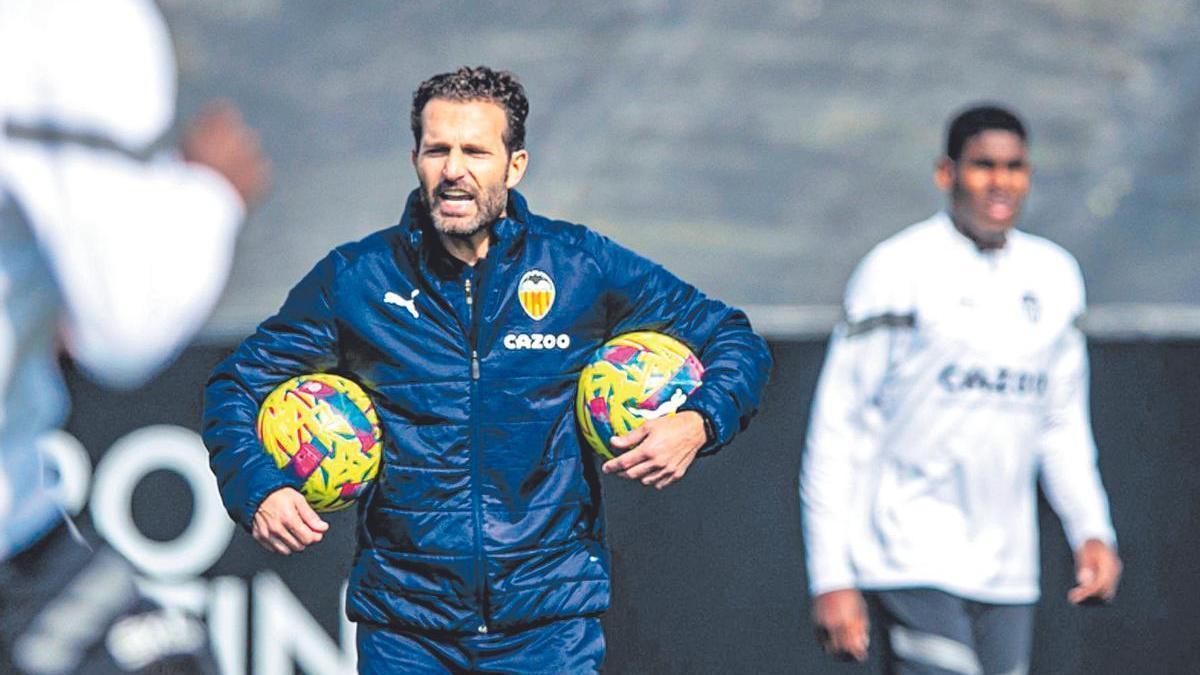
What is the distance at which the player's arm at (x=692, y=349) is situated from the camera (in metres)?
4.60

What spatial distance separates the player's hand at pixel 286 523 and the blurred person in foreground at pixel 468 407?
10 cm

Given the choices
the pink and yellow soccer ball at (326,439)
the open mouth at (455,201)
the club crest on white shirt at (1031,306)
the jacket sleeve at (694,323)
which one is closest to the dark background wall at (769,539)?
the club crest on white shirt at (1031,306)

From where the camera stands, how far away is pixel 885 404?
6309mm

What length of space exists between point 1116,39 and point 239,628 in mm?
4169

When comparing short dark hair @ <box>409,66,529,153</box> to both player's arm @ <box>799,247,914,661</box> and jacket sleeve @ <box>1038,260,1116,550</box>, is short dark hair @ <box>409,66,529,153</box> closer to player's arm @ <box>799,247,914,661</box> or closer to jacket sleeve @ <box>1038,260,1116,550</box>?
player's arm @ <box>799,247,914,661</box>

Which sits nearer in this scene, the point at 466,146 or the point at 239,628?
the point at 466,146

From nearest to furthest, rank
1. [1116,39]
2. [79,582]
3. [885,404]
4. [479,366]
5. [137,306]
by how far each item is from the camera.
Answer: [137,306] < [79,582] < [479,366] < [885,404] < [1116,39]

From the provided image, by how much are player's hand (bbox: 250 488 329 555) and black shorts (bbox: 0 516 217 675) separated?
1.68ft

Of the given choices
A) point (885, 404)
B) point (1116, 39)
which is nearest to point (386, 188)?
point (885, 404)

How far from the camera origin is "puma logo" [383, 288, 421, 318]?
478cm

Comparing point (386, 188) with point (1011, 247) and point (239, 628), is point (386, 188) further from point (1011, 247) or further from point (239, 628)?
Result: point (1011, 247)

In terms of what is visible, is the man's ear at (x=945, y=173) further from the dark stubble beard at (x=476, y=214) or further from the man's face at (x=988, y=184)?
the dark stubble beard at (x=476, y=214)

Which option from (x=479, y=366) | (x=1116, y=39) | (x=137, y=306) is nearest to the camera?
(x=137, y=306)

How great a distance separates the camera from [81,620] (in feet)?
12.6
